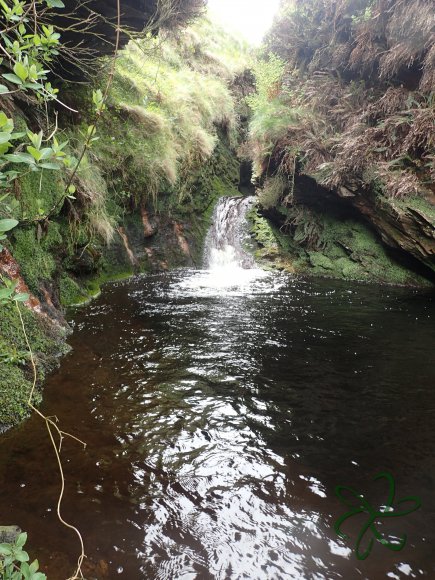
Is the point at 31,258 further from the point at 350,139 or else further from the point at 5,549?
the point at 350,139

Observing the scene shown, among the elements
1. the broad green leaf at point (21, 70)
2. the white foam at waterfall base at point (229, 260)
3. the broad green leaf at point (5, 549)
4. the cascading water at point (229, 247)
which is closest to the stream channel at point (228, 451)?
the broad green leaf at point (5, 549)

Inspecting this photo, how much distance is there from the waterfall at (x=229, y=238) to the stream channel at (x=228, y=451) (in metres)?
6.41

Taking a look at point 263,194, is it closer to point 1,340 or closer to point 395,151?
point 395,151

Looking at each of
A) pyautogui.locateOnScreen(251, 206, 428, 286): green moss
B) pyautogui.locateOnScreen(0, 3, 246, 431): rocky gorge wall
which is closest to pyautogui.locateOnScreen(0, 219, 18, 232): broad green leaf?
pyautogui.locateOnScreen(0, 3, 246, 431): rocky gorge wall

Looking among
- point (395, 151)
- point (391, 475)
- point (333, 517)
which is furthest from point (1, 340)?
point (395, 151)

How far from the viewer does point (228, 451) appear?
2.60 m

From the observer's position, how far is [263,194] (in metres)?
11.9

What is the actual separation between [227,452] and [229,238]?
394 inches

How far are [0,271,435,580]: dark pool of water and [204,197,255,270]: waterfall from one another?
21.4ft

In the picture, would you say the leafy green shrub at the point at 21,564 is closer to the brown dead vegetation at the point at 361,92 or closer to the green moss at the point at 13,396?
the green moss at the point at 13,396

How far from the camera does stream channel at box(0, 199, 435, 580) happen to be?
1.83m

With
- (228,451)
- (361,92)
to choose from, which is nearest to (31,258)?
(228,451)

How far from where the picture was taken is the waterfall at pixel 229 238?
1148 centimetres

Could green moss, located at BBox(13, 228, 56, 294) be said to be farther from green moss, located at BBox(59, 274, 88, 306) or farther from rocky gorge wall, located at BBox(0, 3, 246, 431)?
green moss, located at BBox(59, 274, 88, 306)
